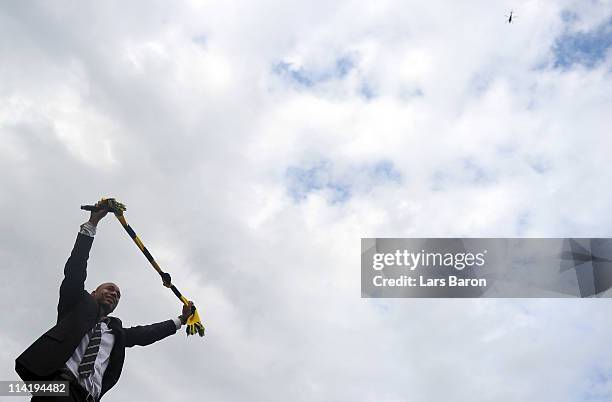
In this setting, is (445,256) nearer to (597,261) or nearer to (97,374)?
(597,261)

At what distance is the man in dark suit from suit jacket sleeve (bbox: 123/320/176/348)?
2.8 inches

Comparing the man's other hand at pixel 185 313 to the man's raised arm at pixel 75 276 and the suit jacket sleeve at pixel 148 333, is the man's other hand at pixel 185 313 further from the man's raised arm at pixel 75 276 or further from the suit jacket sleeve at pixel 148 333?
the man's raised arm at pixel 75 276

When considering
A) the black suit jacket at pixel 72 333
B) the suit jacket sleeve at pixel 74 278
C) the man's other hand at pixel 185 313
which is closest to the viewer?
the black suit jacket at pixel 72 333

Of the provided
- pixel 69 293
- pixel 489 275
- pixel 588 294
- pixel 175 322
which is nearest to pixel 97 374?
pixel 69 293

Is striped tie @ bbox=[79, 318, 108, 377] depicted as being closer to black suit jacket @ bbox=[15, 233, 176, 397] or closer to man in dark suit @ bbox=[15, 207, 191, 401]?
man in dark suit @ bbox=[15, 207, 191, 401]

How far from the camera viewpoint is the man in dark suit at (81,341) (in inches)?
395

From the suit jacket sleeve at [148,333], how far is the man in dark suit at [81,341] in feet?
0.24

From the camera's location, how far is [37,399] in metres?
9.83

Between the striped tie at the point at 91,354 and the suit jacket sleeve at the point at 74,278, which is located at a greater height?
the suit jacket sleeve at the point at 74,278

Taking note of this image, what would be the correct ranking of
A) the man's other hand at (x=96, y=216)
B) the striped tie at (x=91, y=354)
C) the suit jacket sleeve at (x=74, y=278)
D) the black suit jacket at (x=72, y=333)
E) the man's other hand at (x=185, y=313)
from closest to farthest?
the black suit jacket at (x=72, y=333) → the striped tie at (x=91, y=354) → the suit jacket sleeve at (x=74, y=278) → the man's other hand at (x=96, y=216) → the man's other hand at (x=185, y=313)

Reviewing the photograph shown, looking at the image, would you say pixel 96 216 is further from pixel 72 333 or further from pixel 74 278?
pixel 72 333

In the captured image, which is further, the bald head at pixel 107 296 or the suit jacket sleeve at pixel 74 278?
the bald head at pixel 107 296

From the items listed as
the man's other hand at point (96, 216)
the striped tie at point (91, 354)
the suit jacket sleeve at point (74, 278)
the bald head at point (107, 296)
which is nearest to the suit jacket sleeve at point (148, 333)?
the bald head at point (107, 296)

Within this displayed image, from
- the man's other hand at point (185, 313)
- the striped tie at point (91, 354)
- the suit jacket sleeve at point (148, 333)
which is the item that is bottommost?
the striped tie at point (91, 354)
